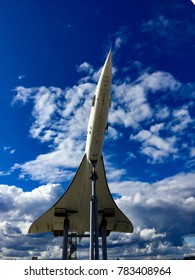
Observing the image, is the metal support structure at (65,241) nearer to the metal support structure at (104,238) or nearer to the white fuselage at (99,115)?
the metal support structure at (104,238)

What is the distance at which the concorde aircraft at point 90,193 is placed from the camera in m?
16.7

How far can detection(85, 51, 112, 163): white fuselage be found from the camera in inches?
632

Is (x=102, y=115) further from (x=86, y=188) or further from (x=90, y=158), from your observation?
(x=86, y=188)

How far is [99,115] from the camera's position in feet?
55.8

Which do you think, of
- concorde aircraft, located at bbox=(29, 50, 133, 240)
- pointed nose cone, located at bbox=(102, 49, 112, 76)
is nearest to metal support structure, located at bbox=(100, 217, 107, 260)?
concorde aircraft, located at bbox=(29, 50, 133, 240)

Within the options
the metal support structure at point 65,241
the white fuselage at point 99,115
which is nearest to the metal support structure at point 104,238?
the metal support structure at point 65,241

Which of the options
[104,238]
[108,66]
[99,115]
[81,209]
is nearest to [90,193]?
[81,209]

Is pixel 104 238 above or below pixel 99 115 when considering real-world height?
below

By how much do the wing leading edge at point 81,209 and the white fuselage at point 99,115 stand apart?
1967 millimetres

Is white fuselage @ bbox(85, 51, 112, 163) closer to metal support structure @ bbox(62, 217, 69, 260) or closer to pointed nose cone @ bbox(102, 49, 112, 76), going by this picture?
pointed nose cone @ bbox(102, 49, 112, 76)

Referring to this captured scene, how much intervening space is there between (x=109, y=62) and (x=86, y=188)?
10.4 m

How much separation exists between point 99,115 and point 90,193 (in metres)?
8.01

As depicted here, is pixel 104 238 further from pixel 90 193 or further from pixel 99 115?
pixel 99 115
